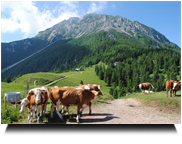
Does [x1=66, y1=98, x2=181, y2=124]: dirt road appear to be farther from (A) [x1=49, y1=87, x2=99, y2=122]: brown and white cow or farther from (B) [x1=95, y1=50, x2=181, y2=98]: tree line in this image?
(B) [x1=95, y1=50, x2=181, y2=98]: tree line

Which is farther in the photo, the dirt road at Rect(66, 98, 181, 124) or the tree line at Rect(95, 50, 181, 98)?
the tree line at Rect(95, 50, 181, 98)

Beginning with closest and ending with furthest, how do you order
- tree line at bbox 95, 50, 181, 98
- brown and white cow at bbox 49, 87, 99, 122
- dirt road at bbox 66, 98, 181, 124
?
brown and white cow at bbox 49, 87, 99, 122
dirt road at bbox 66, 98, 181, 124
tree line at bbox 95, 50, 181, 98

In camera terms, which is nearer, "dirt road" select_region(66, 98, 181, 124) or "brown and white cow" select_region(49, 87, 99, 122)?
"brown and white cow" select_region(49, 87, 99, 122)

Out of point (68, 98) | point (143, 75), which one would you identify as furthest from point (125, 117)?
point (143, 75)

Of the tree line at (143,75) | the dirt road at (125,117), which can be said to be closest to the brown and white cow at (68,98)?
the dirt road at (125,117)

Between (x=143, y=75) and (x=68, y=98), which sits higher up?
(x=143, y=75)

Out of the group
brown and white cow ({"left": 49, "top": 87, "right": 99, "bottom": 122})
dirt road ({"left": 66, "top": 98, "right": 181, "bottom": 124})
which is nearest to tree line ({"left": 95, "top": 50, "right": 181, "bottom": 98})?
dirt road ({"left": 66, "top": 98, "right": 181, "bottom": 124})

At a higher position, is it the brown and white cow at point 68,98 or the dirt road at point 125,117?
the brown and white cow at point 68,98

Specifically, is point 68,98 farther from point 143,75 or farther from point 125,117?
point 143,75

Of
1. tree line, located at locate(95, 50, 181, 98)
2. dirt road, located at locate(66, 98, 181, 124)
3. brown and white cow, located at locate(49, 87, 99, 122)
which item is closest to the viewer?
brown and white cow, located at locate(49, 87, 99, 122)

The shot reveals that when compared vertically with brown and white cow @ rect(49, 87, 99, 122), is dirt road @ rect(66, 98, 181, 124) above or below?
below

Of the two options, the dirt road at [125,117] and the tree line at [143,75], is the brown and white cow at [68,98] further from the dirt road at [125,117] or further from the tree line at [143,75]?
the tree line at [143,75]
